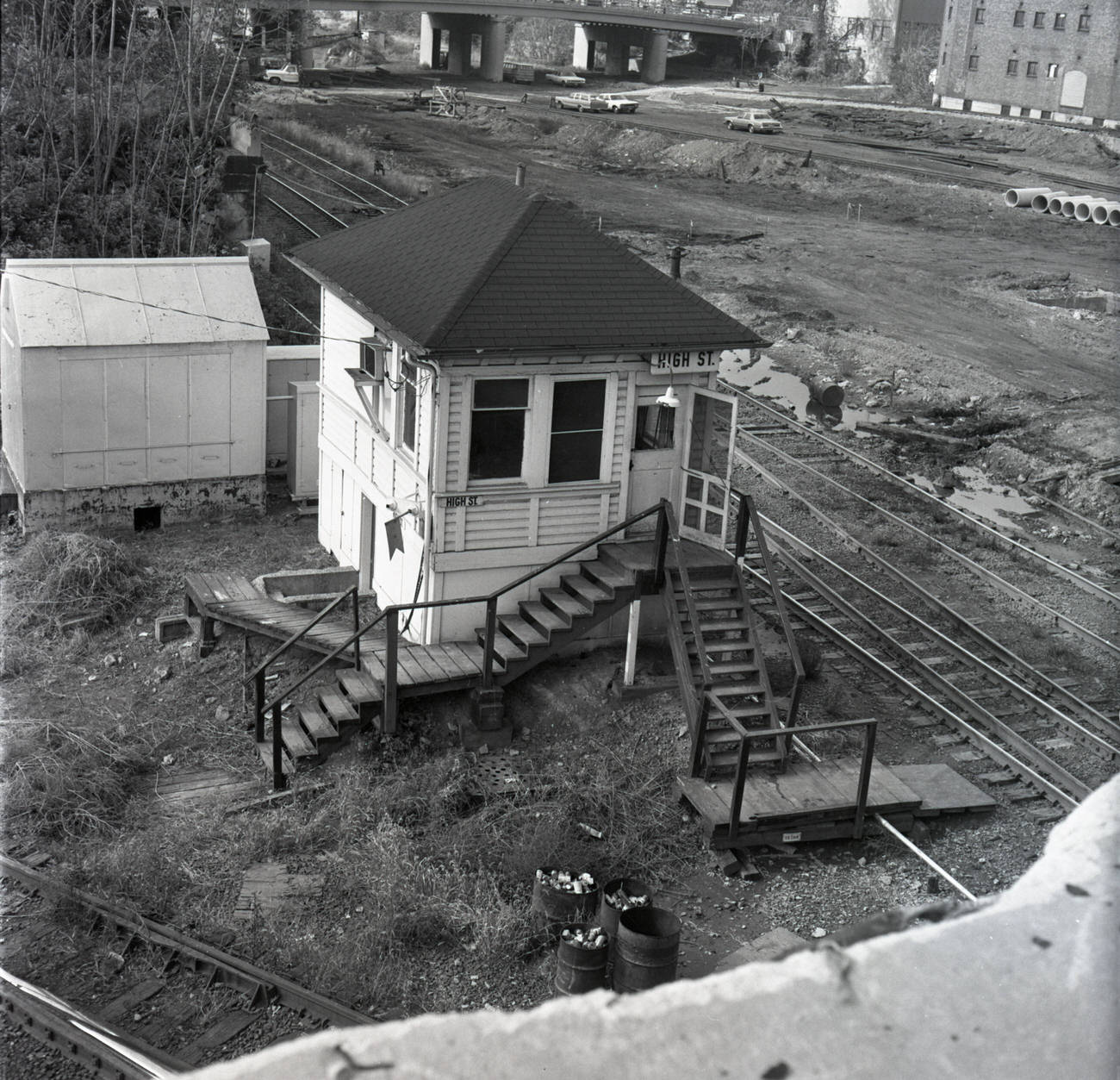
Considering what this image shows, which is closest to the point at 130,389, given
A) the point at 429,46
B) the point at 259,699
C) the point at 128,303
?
the point at 128,303

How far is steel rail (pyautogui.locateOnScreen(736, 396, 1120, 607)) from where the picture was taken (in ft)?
65.1

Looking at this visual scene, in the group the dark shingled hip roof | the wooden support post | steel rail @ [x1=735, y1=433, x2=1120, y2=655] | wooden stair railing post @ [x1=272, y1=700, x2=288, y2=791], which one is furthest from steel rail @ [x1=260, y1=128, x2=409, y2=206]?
wooden stair railing post @ [x1=272, y1=700, x2=288, y2=791]

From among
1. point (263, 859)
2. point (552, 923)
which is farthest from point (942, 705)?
point (263, 859)

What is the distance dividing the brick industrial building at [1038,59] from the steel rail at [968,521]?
5016 centimetres

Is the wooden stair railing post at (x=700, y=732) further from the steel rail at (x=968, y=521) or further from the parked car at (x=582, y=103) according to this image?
the parked car at (x=582, y=103)

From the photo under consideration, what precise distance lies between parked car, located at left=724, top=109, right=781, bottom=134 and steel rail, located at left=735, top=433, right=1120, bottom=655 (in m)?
47.9

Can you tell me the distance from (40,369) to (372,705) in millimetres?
8832

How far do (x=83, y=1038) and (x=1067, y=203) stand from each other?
166 feet

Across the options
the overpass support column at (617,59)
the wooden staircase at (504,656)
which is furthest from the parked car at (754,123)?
the wooden staircase at (504,656)

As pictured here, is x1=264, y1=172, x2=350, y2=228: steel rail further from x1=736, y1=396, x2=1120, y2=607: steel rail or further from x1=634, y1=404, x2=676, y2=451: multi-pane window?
x1=634, y1=404, x2=676, y2=451: multi-pane window

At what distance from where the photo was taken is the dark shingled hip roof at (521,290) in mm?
14844

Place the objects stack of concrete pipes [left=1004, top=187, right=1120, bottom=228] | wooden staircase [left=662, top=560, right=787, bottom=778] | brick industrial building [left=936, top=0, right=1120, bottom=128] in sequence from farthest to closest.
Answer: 1. brick industrial building [left=936, top=0, right=1120, bottom=128]
2. stack of concrete pipes [left=1004, top=187, right=1120, bottom=228]
3. wooden staircase [left=662, top=560, right=787, bottom=778]

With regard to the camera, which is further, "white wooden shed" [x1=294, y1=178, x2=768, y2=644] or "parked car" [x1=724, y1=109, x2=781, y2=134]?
"parked car" [x1=724, y1=109, x2=781, y2=134]

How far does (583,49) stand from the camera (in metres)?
100
